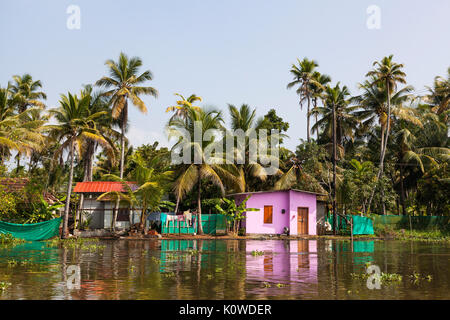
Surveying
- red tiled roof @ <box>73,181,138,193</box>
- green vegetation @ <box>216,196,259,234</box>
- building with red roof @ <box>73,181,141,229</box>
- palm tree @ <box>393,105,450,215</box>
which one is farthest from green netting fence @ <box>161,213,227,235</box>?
palm tree @ <box>393,105,450,215</box>

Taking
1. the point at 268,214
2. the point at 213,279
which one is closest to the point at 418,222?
the point at 268,214

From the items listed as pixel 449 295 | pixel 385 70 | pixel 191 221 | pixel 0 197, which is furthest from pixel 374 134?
pixel 449 295

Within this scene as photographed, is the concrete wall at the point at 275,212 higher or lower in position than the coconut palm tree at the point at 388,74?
lower

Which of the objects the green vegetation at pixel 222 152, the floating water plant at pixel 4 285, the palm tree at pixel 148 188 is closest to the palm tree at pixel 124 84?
the green vegetation at pixel 222 152

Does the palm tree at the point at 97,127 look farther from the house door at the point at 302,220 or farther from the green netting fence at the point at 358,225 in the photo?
the green netting fence at the point at 358,225

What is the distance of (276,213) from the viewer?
108ft

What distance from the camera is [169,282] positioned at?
946 cm

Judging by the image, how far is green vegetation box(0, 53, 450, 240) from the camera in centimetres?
2736

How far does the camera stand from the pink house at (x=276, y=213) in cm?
3275

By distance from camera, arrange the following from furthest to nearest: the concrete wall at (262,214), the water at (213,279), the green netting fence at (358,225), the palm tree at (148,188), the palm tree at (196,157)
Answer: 1. the green netting fence at (358,225)
2. the concrete wall at (262,214)
3. the palm tree at (196,157)
4. the palm tree at (148,188)
5. the water at (213,279)

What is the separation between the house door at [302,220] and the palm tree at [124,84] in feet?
51.6

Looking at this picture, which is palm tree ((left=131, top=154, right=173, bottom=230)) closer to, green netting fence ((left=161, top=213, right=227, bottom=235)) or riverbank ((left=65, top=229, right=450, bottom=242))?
riverbank ((left=65, top=229, right=450, bottom=242))

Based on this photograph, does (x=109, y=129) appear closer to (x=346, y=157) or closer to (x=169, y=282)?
(x=346, y=157)

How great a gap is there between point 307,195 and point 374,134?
18.0m
